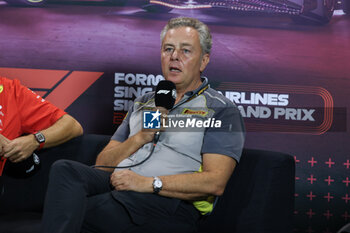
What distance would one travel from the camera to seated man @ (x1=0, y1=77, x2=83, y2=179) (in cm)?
246

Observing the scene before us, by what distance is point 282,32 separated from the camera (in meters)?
3.24

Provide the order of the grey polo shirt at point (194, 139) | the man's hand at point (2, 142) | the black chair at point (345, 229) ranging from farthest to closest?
the black chair at point (345, 229)
the man's hand at point (2, 142)
the grey polo shirt at point (194, 139)

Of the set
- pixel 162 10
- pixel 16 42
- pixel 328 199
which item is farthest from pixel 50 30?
pixel 328 199

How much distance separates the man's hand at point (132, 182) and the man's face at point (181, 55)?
0.60 meters

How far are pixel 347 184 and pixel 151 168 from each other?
169cm

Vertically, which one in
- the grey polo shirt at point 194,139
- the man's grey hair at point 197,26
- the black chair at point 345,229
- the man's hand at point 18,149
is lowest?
the black chair at point 345,229

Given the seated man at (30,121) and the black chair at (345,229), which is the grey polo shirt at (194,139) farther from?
the black chair at (345,229)

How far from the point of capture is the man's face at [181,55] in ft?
7.64

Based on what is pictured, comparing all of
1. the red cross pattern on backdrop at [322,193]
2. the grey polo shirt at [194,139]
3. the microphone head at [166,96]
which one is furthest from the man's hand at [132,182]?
the red cross pattern on backdrop at [322,193]

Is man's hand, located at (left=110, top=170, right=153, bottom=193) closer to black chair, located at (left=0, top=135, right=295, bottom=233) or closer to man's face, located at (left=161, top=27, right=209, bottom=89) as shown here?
black chair, located at (left=0, top=135, right=295, bottom=233)

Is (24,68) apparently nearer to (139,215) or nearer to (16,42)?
(16,42)

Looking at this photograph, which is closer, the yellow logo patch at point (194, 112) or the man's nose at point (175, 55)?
the yellow logo patch at point (194, 112)

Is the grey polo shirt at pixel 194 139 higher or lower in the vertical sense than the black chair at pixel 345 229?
higher

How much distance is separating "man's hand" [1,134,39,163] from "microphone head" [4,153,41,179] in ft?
0.12
